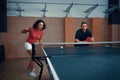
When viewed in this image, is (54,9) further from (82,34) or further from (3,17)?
(82,34)

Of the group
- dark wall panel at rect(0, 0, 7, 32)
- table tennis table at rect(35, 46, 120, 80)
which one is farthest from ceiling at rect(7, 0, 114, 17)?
table tennis table at rect(35, 46, 120, 80)

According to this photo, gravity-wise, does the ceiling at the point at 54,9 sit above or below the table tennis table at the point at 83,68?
above

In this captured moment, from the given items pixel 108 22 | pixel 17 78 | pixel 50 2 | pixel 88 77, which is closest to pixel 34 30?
pixel 17 78

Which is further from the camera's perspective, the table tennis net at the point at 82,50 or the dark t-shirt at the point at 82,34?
the dark t-shirt at the point at 82,34

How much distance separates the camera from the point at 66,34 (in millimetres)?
8578

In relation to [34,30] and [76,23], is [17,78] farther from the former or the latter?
[76,23]

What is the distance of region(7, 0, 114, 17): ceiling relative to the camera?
849 cm

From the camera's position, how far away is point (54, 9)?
29.0 feet

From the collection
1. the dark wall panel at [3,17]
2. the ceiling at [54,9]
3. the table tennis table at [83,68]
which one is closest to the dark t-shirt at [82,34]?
the table tennis table at [83,68]

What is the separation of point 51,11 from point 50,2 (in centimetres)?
39

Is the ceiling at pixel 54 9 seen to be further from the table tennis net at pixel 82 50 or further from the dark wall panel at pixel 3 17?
the table tennis net at pixel 82 50

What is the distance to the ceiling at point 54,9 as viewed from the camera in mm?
8492

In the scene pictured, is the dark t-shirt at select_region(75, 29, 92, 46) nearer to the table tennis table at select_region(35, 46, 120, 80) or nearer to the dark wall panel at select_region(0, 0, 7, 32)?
the table tennis table at select_region(35, 46, 120, 80)

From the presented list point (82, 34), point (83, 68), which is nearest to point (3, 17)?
point (82, 34)
